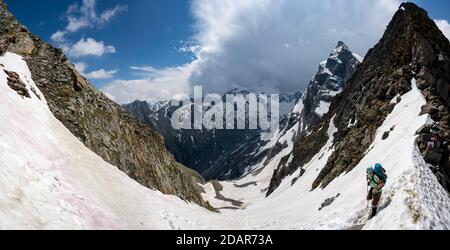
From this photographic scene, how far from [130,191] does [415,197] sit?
23781mm

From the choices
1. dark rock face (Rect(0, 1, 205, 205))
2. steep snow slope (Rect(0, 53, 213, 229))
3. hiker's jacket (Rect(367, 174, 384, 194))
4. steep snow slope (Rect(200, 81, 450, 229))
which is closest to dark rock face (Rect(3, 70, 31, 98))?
steep snow slope (Rect(0, 53, 213, 229))

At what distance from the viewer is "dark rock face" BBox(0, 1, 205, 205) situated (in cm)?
4434

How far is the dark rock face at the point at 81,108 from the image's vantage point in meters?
44.3

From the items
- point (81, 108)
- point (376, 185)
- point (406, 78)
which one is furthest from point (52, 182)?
point (406, 78)

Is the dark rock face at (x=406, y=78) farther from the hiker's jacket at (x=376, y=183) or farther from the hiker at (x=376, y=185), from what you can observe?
the hiker's jacket at (x=376, y=183)

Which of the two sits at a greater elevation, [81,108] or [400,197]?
[81,108]

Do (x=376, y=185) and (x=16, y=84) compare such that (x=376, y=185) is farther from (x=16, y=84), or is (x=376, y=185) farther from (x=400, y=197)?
(x=16, y=84)

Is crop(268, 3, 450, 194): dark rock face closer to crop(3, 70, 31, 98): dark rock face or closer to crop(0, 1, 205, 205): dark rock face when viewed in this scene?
crop(0, 1, 205, 205): dark rock face

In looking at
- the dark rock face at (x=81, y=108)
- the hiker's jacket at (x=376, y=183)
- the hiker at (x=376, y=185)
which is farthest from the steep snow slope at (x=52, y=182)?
the hiker's jacket at (x=376, y=183)

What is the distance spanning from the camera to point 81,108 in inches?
1891

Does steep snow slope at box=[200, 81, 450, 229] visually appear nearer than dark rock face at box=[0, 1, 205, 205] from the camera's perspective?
Yes

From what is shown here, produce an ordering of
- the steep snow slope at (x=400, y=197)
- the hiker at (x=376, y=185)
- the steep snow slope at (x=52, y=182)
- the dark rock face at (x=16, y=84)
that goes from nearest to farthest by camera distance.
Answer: the steep snow slope at (x=400, y=197), the steep snow slope at (x=52, y=182), the hiker at (x=376, y=185), the dark rock face at (x=16, y=84)
